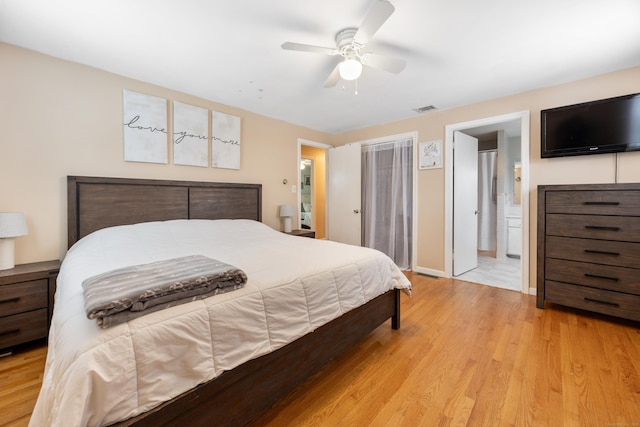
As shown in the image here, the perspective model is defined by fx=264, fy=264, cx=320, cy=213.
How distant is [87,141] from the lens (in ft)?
7.93

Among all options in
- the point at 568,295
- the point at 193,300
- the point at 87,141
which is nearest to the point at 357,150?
the point at 568,295

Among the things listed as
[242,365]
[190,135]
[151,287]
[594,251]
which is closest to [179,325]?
[151,287]

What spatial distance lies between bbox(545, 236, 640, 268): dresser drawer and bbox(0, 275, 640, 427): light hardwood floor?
559mm

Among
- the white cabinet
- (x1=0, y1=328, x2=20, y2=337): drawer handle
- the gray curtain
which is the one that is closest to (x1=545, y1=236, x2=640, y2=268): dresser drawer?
the gray curtain

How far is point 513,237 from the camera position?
4.86 metres

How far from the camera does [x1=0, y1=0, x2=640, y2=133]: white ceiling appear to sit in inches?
67.1

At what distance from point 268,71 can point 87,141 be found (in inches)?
70.0

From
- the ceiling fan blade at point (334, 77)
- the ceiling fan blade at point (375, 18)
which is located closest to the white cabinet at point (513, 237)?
the ceiling fan blade at point (334, 77)

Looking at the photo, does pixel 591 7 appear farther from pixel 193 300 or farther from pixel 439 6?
pixel 193 300

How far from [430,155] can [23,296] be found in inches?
171

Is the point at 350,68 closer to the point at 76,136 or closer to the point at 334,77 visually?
the point at 334,77

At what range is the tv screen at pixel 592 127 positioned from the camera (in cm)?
238

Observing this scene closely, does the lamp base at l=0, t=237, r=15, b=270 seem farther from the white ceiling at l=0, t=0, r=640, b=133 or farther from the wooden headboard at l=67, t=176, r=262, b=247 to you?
the white ceiling at l=0, t=0, r=640, b=133

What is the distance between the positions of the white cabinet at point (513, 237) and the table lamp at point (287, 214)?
4.04 meters
